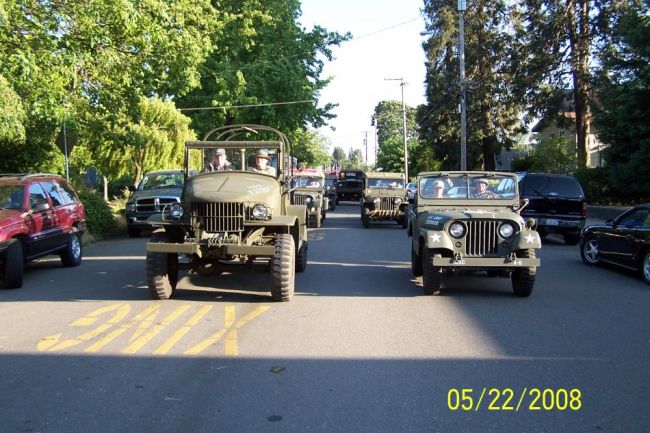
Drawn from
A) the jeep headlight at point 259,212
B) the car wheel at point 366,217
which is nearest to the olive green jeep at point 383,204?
the car wheel at point 366,217

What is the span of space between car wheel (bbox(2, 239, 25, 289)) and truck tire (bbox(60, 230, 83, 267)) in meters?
2.24

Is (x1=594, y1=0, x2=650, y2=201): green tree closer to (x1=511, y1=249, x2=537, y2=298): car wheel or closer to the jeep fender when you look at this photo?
(x1=511, y1=249, x2=537, y2=298): car wheel

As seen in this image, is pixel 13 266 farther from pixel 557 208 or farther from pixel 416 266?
pixel 557 208

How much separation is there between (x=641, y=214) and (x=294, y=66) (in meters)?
23.3

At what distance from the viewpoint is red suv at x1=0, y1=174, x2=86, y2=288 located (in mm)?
9664

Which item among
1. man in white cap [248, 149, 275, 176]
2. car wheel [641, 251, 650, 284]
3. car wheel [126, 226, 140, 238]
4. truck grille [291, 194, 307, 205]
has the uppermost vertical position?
man in white cap [248, 149, 275, 176]

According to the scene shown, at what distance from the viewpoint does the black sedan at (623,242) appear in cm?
1070

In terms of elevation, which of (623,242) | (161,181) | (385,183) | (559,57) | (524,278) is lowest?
(524,278)

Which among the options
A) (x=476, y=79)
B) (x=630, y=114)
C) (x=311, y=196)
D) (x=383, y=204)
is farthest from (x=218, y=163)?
(x=476, y=79)

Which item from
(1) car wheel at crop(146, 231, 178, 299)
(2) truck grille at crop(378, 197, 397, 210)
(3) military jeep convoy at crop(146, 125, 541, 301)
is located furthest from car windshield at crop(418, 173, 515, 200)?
(2) truck grille at crop(378, 197, 397, 210)

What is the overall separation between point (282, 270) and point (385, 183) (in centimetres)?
1559

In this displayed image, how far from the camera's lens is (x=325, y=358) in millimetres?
5832
